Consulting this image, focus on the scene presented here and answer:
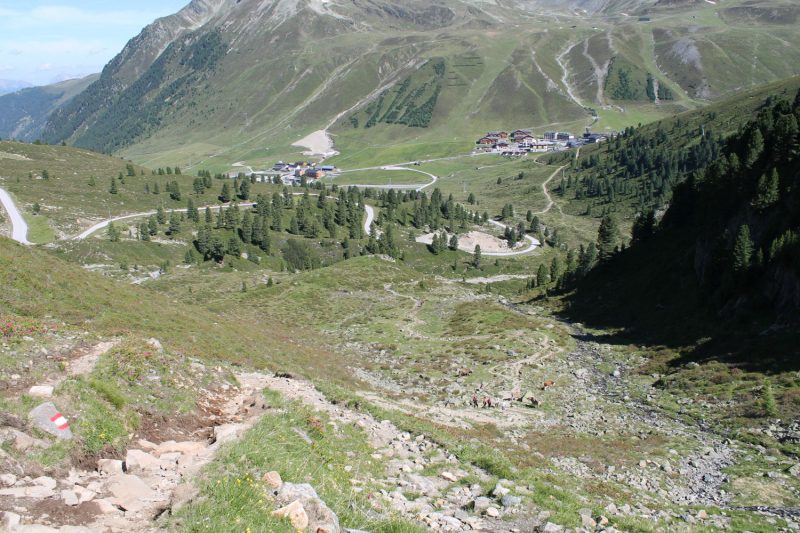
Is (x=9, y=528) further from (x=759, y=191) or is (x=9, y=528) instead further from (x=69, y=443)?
(x=759, y=191)

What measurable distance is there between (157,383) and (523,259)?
154 metres

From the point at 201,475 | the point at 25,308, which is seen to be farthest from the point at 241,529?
the point at 25,308

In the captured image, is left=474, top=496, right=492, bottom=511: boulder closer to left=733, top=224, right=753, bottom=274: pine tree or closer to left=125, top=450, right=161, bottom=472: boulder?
left=125, top=450, right=161, bottom=472: boulder

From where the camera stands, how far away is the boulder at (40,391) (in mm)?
15312

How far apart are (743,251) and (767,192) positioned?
949cm

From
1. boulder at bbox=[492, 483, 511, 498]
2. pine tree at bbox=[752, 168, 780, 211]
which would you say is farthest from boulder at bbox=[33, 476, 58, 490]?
pine tree at bbox=[752, 168, 780, 211]

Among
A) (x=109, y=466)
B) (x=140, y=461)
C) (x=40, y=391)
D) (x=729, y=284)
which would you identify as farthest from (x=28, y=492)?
(x=729, y=284)

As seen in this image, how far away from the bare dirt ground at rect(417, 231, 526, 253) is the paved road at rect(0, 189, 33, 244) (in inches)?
4684

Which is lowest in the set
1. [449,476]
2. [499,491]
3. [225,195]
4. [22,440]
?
[449,476]

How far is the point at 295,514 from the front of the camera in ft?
37.4

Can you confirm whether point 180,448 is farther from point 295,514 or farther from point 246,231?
point 246,231

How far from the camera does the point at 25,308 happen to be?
2627cm

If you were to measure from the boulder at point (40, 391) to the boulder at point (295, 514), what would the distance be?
33.4 feet

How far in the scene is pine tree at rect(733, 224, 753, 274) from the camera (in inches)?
1861
